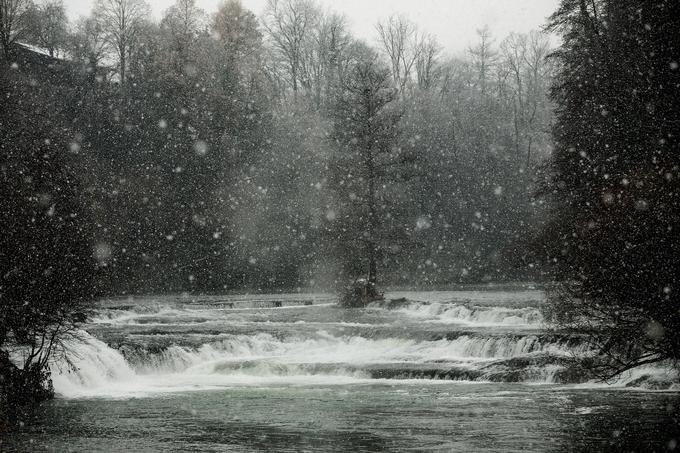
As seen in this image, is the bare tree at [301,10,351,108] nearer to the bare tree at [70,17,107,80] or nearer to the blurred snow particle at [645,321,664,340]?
the bare tree at [70,17,107,80]

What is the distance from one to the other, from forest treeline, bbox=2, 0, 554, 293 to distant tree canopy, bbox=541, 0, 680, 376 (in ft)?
70.5

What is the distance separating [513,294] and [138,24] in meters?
36.7

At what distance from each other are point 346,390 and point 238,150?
3894 centimetres

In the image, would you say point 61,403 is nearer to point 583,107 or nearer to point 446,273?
point 583,107

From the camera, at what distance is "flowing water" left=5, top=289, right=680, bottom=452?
12789mm

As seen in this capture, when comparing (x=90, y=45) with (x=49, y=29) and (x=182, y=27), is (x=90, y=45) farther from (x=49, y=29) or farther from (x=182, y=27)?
(x=182, y=27)

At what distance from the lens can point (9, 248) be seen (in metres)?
15.9

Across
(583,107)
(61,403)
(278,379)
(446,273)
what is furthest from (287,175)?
(61,403)

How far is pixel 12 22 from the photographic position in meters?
54.0

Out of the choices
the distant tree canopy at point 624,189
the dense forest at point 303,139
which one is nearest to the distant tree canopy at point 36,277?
the dense forest at point 303,139

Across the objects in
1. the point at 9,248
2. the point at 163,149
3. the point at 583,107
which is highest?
the point at 163,149

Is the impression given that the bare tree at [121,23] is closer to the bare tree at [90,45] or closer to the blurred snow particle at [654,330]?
the bare tree at [90,45]

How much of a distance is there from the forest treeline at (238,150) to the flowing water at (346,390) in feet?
68.4

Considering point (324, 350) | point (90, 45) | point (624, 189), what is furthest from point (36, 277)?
point (90, 45)
